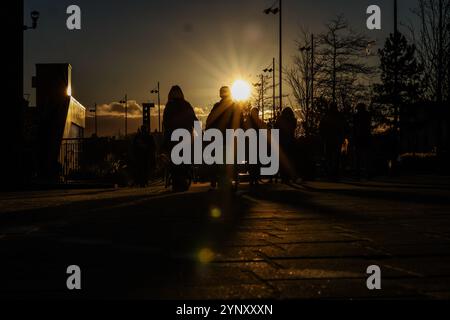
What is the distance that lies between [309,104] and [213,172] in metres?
29.9

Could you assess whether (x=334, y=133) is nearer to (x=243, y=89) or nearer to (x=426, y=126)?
(x=243, y=89)

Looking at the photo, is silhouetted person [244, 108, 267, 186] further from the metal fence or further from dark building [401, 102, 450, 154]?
dark building [401, 102, 450, 154]

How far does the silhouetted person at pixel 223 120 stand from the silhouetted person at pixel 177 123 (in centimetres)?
Answer: 56

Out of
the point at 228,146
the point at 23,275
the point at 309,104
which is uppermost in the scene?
the point at 309,104

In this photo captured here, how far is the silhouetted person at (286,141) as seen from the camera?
21.4 metres

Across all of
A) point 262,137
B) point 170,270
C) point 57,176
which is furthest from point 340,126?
point 170,270

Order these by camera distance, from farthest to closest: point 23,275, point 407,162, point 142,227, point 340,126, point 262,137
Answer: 1. point 407,162
2. point 340,126
3. point 262,137
4. point 142,227
5. point 23,275

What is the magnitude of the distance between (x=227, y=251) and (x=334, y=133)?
16805mm

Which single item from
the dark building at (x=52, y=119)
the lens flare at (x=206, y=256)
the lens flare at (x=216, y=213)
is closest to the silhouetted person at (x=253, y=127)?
the lens flare at (x=216, y=213)

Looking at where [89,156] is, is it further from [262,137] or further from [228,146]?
[228,146]

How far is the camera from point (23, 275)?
5.58m

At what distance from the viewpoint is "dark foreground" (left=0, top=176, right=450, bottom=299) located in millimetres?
4992

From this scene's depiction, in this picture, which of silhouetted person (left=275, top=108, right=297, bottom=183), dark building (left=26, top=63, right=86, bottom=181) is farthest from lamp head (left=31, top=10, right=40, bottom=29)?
silhouetted person (left=275, top=108, right=297, bottom=183)

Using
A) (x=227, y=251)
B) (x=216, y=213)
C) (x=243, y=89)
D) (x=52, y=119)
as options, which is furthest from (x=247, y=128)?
(x=243, y=89)
